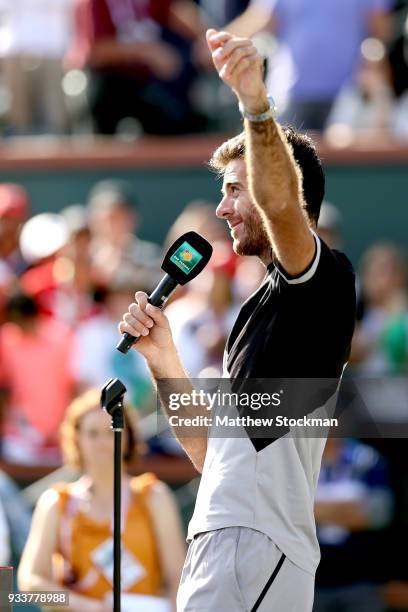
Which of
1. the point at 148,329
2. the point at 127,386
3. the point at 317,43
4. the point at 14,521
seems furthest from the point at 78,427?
the point at 317,43

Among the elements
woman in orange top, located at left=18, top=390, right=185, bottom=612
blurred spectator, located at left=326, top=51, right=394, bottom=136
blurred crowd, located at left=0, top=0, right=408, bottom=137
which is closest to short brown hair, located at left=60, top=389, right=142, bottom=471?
woman in orange top, located at left=18, top=390, right=185, bottom=612

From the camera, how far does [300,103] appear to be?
8.73 meters

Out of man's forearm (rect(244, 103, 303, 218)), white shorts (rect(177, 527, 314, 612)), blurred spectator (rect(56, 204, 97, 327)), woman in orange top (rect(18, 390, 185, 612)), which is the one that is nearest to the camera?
man's forearm (rect(244, 103, 303, 218))

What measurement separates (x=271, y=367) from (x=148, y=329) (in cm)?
36

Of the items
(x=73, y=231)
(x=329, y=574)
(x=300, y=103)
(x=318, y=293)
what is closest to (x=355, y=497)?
(x=329, y=574)

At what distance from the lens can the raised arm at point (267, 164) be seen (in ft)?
9.87

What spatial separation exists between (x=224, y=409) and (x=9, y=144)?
20.3 ft

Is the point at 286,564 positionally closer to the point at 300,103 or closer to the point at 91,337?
the point at 91,337

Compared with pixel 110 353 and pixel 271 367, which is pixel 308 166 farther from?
pixel 110 353

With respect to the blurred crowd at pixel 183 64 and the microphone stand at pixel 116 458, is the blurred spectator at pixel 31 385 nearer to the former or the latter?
the blurred crowd at pixel 183 64

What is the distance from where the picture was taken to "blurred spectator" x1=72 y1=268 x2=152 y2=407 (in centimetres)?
730

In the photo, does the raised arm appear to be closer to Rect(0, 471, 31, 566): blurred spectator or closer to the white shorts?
the white shorts

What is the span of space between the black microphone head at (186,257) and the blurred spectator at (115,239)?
4354 mm

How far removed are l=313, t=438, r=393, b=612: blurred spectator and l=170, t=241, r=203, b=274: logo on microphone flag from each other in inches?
125
